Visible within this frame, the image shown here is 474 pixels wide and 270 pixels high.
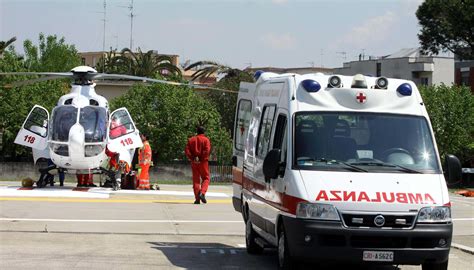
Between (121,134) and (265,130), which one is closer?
(265,130)

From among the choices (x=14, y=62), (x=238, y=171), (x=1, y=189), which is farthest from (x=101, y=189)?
(x=14, y=62)

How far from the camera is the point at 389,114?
33.9 ft

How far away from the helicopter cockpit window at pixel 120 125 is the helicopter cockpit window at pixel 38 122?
196 cm

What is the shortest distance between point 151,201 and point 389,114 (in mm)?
10984

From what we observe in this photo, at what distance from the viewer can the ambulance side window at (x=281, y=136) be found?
33.5 feet

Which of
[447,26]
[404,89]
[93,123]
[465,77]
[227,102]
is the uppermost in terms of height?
[447,26]

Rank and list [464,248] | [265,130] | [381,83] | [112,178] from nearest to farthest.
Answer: [381,83]
[265,130]
[464,248]
[112,178]

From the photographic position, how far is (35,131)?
2422 centimetres

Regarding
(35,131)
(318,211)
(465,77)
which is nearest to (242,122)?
(318,211)

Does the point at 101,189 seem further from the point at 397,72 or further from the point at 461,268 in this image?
the point at 397,72

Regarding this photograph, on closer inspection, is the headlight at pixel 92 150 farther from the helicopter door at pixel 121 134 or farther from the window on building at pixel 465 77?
the window on building at pixel 465 77

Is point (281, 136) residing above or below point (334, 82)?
below

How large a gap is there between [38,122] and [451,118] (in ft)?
102

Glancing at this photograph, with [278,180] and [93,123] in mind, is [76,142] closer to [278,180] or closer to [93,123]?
[93,123]
